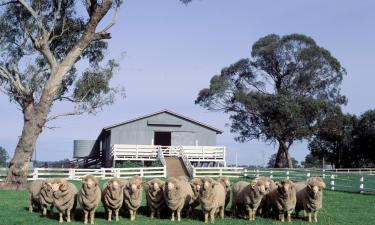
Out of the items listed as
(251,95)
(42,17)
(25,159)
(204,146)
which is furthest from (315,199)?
(251,95)

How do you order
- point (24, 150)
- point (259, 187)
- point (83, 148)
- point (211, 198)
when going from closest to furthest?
1. point (211, 198)
2. point (259, 187)
3. point (24, 150)
4. point (83, 148)

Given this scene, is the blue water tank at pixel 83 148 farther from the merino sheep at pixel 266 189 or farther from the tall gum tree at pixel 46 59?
the merino sheep at pixel 266 189

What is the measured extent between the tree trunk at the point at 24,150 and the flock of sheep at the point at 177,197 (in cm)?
1056

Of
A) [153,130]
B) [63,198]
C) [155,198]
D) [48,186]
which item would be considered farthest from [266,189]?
[153,130]

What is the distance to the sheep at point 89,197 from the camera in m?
14.2

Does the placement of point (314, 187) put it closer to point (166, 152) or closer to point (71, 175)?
point (71, 175)

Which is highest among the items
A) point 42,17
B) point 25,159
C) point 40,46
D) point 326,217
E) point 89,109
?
point 42,17

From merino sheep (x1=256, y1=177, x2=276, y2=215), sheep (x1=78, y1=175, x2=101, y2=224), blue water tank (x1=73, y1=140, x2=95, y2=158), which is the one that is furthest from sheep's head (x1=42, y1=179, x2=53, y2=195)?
blue water tank (x1=73, y1=140, x2=95, y2=158)

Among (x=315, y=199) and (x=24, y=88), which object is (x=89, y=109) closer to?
Result: (x=24, y=88)

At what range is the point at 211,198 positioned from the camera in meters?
14.9

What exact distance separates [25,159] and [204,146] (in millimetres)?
21188

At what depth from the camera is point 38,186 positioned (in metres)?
16.3

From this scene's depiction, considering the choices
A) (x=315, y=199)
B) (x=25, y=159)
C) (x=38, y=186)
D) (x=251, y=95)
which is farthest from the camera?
(x=251, y=95)

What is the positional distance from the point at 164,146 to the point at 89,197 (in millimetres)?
29692
